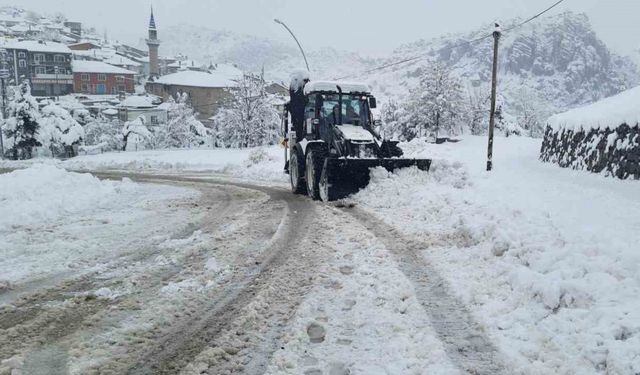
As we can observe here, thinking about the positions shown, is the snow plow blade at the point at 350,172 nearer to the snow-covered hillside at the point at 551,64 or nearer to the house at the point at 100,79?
the house at the point at 100,79

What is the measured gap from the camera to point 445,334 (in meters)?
3.91

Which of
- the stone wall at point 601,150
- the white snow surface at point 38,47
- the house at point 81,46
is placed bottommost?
the stone wall at point 601,150

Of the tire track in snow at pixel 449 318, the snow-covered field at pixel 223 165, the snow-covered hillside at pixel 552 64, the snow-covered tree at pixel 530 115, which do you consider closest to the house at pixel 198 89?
the snow-covered tree at pixel 530 115

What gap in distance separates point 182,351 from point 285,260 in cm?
258

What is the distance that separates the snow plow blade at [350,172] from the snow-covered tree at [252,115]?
35.4 m

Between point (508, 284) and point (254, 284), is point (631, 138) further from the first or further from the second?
point (254, 284)

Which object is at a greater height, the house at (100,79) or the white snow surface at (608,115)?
the house at (100,79)

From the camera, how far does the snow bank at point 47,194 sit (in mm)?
8391

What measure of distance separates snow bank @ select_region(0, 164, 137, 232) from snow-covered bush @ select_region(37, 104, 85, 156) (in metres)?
28.1

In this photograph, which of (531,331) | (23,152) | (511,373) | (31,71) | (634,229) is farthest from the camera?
(31,71)

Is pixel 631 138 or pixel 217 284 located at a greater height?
pixel 631 138

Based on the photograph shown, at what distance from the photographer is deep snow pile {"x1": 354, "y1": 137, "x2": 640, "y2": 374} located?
3.53 meters

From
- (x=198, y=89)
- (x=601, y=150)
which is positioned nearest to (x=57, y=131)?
(x=601, y=150)

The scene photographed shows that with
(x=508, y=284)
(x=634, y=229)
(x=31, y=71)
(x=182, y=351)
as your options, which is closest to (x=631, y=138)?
(x=634, y=229)
